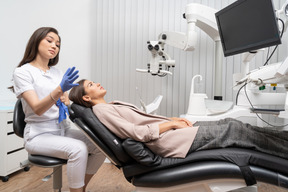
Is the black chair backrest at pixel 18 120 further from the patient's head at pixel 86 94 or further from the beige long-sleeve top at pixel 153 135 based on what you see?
the beige long-sleeve top at pixel 153 135

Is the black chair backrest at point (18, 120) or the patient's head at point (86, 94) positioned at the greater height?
the patient's head at point (86, 94)

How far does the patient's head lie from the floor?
2.70ft

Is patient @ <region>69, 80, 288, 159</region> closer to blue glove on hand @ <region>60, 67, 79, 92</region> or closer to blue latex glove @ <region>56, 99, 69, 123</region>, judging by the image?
blue glove on hand @ <region>60, 67, 79, 92</region>

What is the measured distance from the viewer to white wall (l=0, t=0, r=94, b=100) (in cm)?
257

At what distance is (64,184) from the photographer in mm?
1860

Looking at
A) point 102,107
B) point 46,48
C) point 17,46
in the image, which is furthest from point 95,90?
point 17,46

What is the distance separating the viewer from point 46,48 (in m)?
1.43

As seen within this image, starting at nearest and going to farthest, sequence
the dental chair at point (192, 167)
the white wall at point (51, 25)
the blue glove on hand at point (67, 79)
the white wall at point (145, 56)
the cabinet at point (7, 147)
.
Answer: the dental chair at point (192, 167) < the blue glove on hand at point (67, 79) < the cabinet at point (7, 147) < the white wall at point (145, 56) < the white wall at point (51, 25)

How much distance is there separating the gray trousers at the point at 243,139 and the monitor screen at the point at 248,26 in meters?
0.51

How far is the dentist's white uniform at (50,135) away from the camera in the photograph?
1202 millimetres

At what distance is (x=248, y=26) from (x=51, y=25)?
86.2 inches

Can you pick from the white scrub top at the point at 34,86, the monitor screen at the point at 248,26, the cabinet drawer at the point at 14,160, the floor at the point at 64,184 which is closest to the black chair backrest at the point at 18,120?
the white scrub top at the point at 34,86

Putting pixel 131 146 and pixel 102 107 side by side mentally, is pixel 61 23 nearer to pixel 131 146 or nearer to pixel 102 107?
pixel 102 107

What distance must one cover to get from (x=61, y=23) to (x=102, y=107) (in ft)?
5.96
